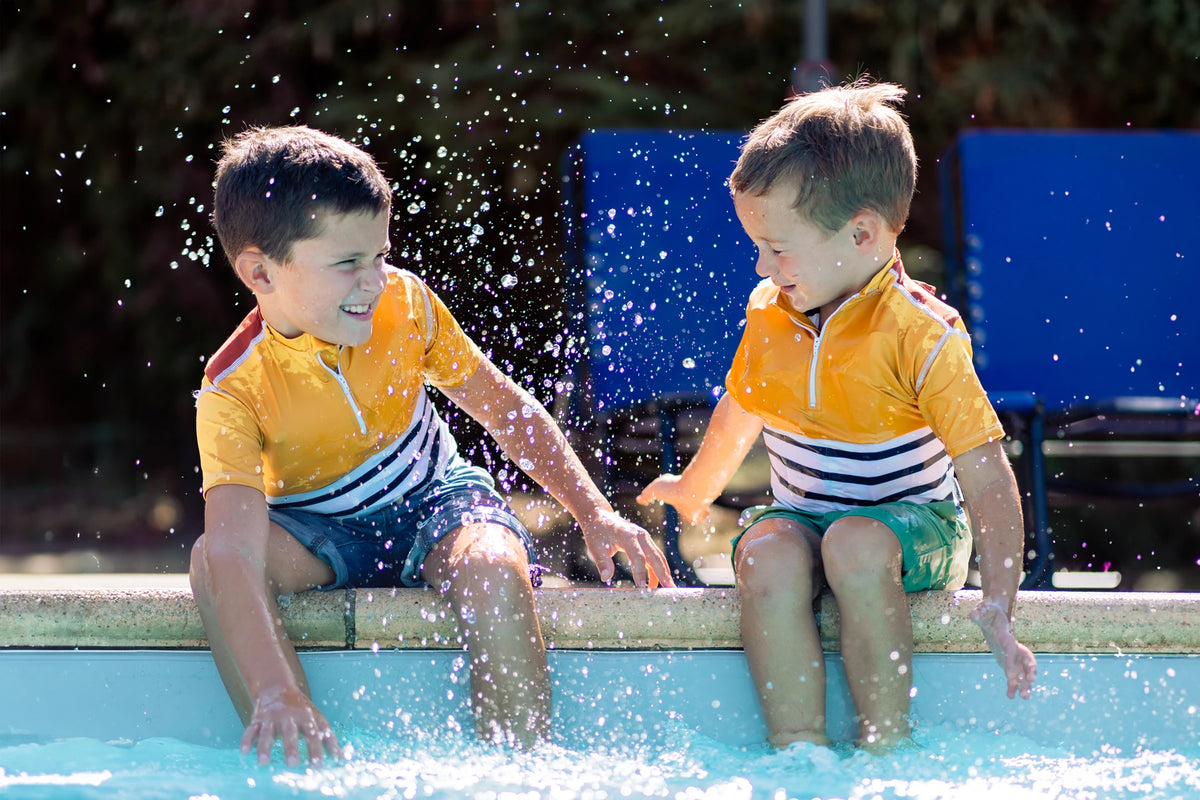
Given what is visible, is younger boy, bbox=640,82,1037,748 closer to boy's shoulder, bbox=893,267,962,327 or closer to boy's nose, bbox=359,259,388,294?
boy's shoulder, bbox=893,267,962,327

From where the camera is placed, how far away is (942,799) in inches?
71.1

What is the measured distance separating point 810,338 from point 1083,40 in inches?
161

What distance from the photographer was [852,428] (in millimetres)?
2189

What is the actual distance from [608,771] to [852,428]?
26.5 inches

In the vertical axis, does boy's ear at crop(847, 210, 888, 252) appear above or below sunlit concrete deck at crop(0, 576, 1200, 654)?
above

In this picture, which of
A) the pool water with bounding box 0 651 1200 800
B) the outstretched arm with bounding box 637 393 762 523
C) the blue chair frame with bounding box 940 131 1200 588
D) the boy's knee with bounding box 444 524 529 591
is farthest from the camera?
the blue chair frame with bounding box 940 131 1200 588

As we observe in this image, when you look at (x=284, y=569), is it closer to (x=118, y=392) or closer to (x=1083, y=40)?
(x=1083, y=40)

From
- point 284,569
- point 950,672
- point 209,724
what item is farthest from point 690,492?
point 209,724

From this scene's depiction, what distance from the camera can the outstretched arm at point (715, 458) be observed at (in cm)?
240

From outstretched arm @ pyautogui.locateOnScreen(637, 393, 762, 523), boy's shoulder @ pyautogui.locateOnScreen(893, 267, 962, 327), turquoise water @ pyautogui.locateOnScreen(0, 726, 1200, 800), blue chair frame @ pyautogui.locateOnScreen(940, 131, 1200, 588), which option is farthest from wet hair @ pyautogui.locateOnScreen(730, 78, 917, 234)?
blue chair frame @ pyautogui.locateOnScreen(940, 131, 1200, 588)

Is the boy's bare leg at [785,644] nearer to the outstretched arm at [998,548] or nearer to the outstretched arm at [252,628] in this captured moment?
the outstretched arm at [998,548]

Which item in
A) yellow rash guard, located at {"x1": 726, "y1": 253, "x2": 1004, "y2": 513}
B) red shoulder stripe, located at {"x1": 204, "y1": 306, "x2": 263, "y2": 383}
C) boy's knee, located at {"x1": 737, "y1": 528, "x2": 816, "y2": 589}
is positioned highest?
red shoulder stripe, located at {"x1": 204, "y1": 306, "x2": 263, "y2": 383}

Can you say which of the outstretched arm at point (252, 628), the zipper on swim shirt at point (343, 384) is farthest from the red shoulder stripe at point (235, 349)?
the outstretched arm at point (252, 628)

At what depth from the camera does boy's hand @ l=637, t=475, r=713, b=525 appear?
7.97 ft
